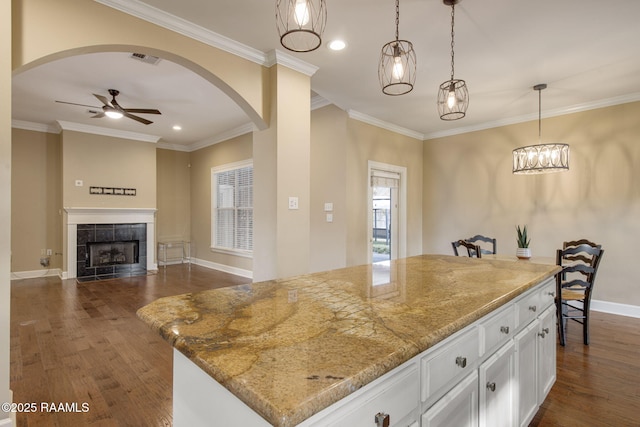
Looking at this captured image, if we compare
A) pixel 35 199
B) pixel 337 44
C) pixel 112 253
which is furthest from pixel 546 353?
pixel 35 199

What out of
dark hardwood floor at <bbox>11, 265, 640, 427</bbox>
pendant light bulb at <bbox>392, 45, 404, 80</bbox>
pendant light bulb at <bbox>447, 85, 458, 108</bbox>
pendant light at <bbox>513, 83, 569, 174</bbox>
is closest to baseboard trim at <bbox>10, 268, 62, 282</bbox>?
dark hardwood floor at <bbox>11, 265, 640, 427</bbox>

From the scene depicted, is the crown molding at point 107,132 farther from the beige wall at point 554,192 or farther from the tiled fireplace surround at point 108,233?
the beige wall at point 554,192

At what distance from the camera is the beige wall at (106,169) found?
19.5 ft

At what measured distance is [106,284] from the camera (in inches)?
222

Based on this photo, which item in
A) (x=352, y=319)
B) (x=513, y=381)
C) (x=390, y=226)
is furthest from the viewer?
(x=390, y=226)

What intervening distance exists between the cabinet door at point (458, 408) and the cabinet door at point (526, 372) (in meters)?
0.52

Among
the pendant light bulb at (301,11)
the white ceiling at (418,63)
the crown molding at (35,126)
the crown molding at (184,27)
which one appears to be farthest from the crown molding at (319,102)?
the crown molding at (35,126)

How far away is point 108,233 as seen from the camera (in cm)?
638

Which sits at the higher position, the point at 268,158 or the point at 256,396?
the point at 268,158

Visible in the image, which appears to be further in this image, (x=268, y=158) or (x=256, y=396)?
(x=268, y=158)

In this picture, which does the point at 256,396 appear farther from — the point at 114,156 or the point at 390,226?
the point at 114,156

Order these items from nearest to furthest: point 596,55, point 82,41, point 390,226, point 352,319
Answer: point 352,319, point 82,41, point 596,55, point 390,226

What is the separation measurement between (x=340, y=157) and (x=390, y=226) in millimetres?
1610

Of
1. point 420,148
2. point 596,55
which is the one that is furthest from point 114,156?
point 596,55
